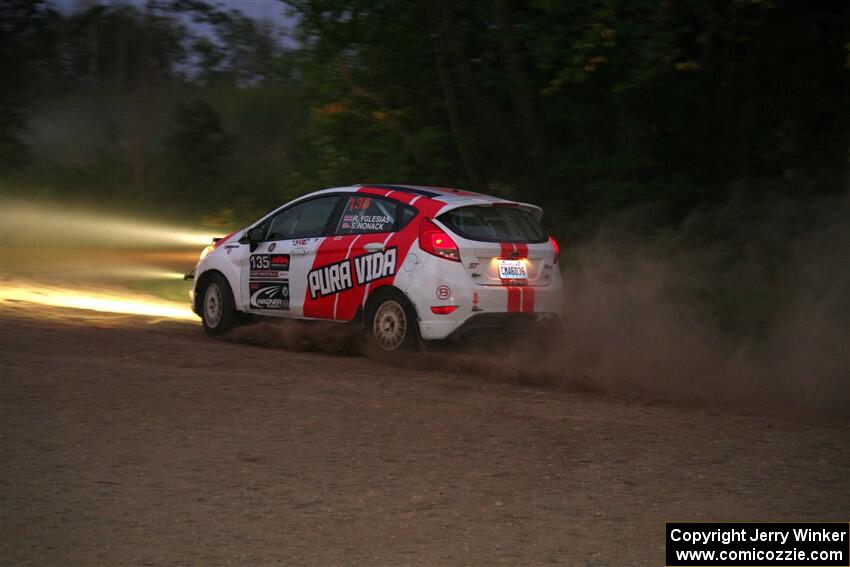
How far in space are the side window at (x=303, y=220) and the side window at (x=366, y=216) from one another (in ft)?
0.83

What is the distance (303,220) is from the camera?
37.7 ft

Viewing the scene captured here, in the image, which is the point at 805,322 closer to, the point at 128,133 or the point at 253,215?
the point at 253,215

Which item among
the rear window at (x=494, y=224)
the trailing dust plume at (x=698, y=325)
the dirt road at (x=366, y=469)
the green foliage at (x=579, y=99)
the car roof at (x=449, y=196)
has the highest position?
the green foliage at (x=579, y=99)

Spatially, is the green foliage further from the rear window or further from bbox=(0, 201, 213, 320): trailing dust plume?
the rear window

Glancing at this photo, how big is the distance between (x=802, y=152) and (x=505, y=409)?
803 cm

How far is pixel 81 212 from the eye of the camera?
31.0m

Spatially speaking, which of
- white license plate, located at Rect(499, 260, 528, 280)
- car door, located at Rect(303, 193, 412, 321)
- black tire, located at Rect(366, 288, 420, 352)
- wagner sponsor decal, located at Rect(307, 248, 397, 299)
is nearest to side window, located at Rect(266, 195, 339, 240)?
car door, located at Rect(303, 193, 412, 321)

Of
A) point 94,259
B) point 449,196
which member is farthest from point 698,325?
point 94,259

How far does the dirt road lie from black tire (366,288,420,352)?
75 centimetres

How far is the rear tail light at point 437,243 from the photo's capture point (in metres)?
9.98

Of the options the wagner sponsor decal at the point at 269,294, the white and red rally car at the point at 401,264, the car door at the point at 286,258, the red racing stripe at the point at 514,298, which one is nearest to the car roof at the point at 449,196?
the white and red rally car at the point at 401,264

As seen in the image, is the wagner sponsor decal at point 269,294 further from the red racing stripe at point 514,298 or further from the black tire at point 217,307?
the red racing stripe at point 514,298

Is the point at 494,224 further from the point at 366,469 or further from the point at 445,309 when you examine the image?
the point at 366,469

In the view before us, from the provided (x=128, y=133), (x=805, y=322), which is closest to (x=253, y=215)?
(x=805, y=322)
